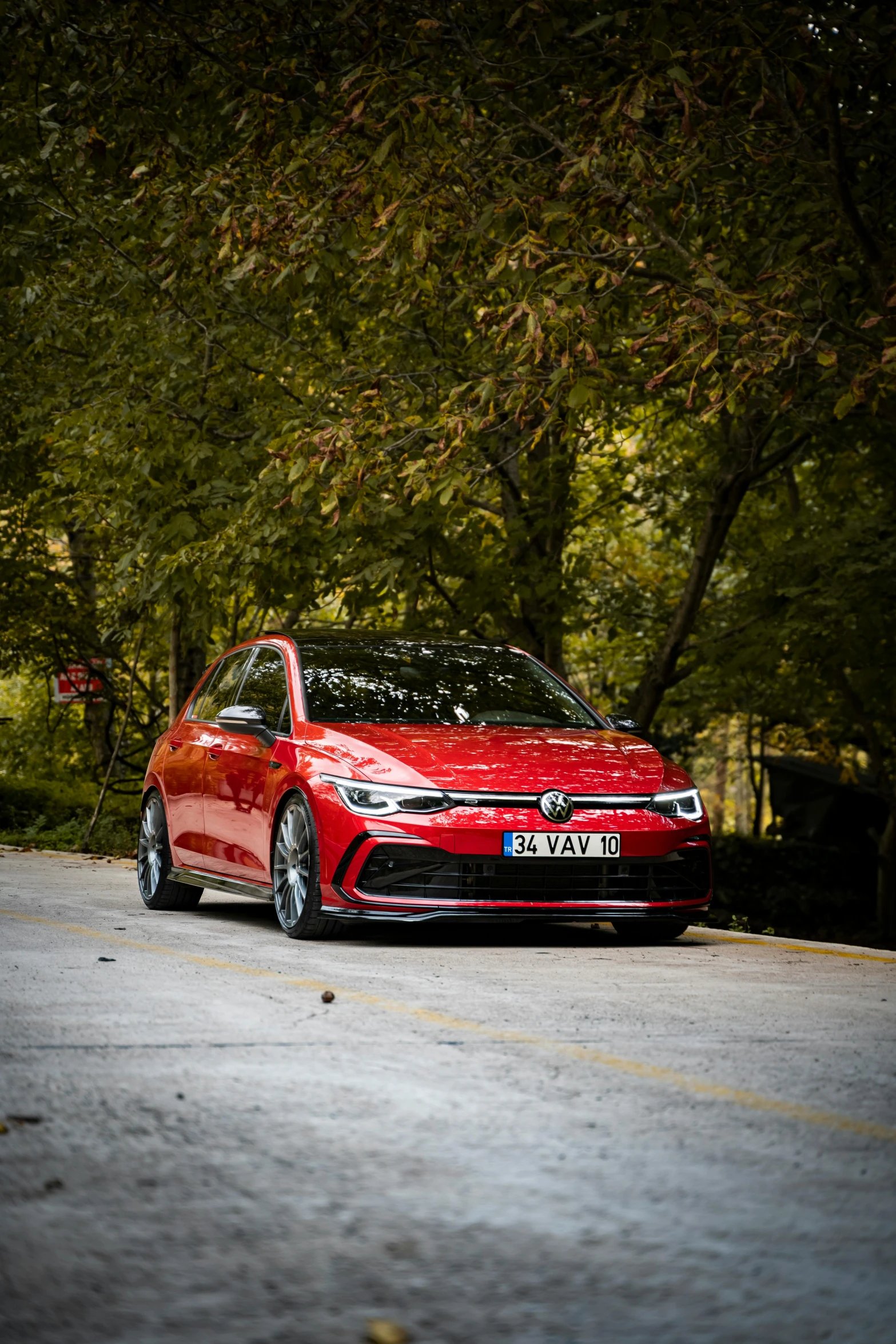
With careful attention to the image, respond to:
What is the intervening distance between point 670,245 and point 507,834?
5.01 m

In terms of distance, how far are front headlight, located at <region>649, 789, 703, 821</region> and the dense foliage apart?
2.38 meters

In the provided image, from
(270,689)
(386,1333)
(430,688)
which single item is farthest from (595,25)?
(386,1333)

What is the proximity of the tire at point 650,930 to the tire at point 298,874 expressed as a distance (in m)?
1.56

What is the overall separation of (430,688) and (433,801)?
5.00 ft

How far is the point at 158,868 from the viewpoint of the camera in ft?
37.7

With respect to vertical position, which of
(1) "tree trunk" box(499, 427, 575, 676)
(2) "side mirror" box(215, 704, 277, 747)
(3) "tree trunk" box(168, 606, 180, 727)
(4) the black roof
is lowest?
(2) "side mirror" box(215, 704, 277, 747)

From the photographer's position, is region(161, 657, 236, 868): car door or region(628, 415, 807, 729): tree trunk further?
region(628, 415, 807, 729): tree trunk

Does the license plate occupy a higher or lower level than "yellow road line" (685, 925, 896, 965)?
A: higher

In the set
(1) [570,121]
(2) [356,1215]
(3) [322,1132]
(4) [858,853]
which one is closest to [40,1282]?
(2) [356,1215]

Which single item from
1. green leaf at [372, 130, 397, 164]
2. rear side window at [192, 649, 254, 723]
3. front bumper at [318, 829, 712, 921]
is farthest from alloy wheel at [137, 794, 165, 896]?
green leaf at [372, 130, 397, 164]

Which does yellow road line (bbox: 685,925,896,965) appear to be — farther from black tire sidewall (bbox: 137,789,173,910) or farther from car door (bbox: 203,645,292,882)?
black tire sidewall (bbox: 137,789,173,910)

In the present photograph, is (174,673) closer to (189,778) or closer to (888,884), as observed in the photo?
(189,778)

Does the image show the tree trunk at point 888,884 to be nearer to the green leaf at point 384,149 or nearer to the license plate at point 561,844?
the green leaf at point 384,149

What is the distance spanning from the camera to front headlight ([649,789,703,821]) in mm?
9188
